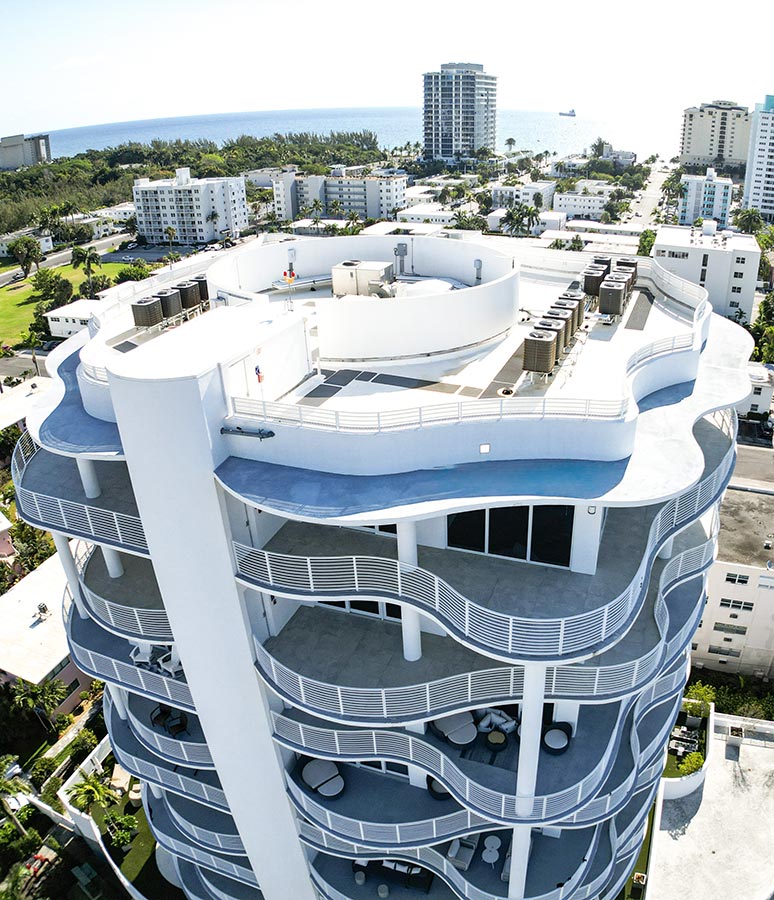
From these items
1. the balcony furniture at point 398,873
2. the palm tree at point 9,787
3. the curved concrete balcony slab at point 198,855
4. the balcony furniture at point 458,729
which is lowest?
the palm tree at point 9,787

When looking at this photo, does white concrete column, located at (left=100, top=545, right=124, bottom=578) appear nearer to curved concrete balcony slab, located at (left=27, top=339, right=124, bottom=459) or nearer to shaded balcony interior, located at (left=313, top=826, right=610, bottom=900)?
curved concrete balcony slab, located at (left=27, top=339, right=124, bottom=459)

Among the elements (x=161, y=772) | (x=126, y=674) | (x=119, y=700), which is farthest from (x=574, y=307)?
(x=161, y=772)

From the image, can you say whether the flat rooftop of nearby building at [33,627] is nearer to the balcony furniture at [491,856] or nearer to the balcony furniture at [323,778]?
the balcony furniture at [323,778]

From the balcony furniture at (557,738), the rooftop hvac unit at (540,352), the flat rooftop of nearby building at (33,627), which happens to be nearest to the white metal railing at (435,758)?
the balcony furniture at (557,738)

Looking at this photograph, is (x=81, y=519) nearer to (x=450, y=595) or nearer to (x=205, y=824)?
(x=450, y=595)

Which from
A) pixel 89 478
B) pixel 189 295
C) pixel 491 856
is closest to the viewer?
pixel 89 478

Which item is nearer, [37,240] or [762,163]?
[37,240]

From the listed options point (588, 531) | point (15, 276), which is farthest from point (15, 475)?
point (15, 276)
